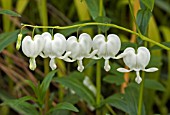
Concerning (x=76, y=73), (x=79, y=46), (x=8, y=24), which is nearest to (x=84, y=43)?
(x=79, y=46)

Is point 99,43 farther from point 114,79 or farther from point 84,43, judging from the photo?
point 114,79

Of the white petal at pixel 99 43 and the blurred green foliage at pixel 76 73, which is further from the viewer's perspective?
the blurred green foliage at pixel 76 73

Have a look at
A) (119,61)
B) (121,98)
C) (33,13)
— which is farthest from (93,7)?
(33,13)

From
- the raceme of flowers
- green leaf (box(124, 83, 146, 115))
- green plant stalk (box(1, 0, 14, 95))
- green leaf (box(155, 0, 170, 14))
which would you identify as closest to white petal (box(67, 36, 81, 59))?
the raceme of flowers

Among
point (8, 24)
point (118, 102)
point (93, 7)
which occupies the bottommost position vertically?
point (118, 102)

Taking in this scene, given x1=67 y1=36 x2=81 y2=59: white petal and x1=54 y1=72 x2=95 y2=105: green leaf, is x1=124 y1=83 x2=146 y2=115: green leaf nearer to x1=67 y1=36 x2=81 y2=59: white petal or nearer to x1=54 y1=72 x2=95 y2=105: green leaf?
x1=54 y1=72 x2=95 y2=105: green leaf

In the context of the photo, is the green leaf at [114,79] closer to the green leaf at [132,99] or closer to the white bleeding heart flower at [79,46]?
the green leaf at [132,99]

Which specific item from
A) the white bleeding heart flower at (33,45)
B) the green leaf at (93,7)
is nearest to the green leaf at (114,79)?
the green leaf at (93,7)

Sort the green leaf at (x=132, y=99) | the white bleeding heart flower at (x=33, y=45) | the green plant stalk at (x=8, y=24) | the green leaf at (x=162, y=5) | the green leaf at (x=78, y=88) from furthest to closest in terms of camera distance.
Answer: the green leaf at (x=162, y=5), the green plant stalk at (x=8, y=24), the green leaf at (x=78, y=88), the green leaf at (x=132, y=99), the white bleeding heart flower at (x=33, y=45)

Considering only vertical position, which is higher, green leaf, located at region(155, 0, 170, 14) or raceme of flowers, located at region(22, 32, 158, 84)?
raceme of flowers, located at region(22, 32, 158, 84)

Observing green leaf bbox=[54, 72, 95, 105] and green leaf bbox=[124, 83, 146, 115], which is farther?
green leaf bbox=[54, 72, 95, 105]

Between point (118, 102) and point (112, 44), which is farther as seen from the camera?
point (118, 102)

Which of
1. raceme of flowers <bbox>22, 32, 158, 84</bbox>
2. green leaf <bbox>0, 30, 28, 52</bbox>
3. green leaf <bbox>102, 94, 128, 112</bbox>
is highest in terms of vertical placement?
raceme of flowers <bbox>22, 32, 158, 84</bbox>
